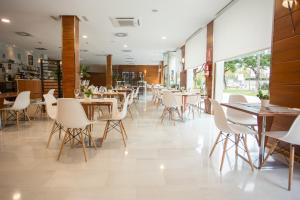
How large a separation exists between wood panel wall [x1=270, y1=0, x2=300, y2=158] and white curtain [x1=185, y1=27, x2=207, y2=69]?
4395 millimetres

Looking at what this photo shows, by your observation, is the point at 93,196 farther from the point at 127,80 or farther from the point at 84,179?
the point at 127,80

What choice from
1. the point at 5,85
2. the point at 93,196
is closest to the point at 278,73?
the point at 93,196

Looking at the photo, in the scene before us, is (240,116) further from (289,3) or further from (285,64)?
(289,3)

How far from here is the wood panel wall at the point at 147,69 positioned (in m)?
24.0

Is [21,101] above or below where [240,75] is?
below

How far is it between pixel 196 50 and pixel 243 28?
384cm

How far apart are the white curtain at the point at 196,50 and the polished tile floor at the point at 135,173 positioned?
15.7ft

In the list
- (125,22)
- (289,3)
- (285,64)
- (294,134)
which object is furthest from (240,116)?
(125,22)

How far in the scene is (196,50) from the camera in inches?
349

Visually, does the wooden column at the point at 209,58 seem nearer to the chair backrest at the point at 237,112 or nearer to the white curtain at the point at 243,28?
the white curtain at the point at 243,28

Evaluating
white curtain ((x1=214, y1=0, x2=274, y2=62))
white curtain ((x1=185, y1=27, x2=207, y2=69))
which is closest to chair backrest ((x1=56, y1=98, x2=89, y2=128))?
white curtain ((x1=214, y1=0, x2=274, y2=62))

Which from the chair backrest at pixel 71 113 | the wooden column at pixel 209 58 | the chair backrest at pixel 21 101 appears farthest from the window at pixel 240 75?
the chair backrest at pixel 21 101

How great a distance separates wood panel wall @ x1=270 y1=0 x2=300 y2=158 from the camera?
3125 millimetres

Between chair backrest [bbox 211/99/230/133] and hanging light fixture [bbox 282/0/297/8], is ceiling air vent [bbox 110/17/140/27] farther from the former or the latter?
chair backrest [bbox 211/99/230/133]
